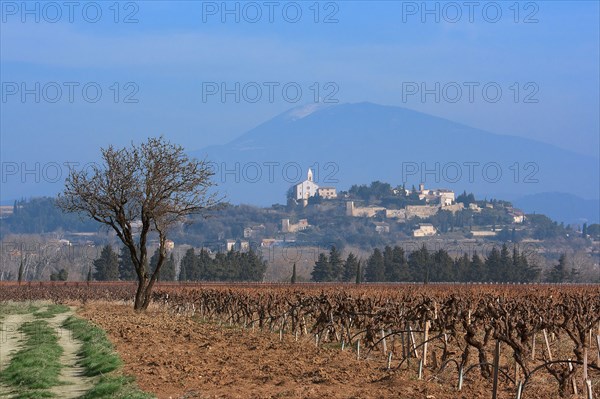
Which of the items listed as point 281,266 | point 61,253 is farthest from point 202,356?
point 61,253

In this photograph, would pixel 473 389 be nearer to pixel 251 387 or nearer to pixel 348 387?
pixel 348 387

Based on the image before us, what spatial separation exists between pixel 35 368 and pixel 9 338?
991 centimetres

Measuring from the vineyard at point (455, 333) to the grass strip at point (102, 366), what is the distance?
15.8 ft

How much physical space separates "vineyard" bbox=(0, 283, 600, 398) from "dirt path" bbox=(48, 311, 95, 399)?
552cm

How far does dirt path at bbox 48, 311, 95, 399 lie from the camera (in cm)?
1791

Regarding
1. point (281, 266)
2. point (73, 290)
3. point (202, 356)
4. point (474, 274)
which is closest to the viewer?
point (202, 356)

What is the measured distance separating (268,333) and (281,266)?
120 meters

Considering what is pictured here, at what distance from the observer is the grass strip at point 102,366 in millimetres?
16750

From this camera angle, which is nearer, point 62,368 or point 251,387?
point 251,387

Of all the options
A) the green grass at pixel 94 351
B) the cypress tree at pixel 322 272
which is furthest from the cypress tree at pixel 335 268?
the green grass at pixel 94 351

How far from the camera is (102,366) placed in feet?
66.6

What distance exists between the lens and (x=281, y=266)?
487 ft

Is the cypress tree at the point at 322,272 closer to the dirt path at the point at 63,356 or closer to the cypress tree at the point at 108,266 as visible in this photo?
the cypress tree at the point at 108,266

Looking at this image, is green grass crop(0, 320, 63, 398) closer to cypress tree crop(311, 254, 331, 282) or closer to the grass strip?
the grass strip
